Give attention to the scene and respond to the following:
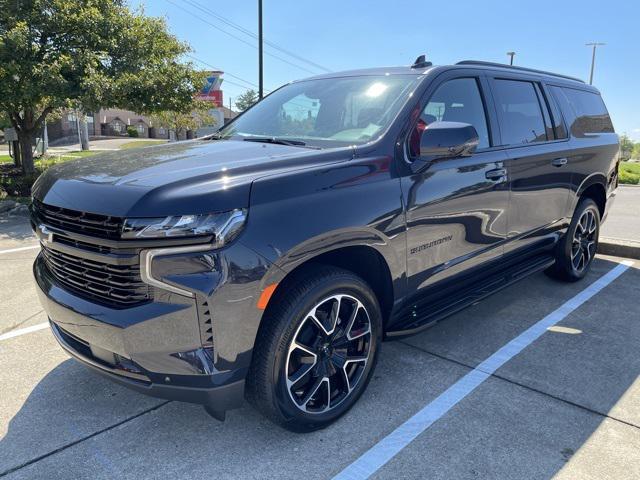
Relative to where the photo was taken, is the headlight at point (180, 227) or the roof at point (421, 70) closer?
the headlight at point (180, 227)

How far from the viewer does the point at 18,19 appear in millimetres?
10078

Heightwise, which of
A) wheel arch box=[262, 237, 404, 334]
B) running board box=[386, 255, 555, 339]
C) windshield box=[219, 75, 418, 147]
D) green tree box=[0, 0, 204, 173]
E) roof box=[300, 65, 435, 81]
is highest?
green tree box=[0, 0, 204, 173]

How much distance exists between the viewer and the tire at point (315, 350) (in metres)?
2.46

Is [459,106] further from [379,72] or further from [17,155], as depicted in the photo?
[17,155]

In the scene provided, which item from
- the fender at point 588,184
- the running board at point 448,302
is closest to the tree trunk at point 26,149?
the running board at point 448,302

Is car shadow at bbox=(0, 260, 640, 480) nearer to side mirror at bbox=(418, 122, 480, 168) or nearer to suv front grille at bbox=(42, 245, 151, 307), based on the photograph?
suv front grille at bbox=(42, 245, 151, 307)

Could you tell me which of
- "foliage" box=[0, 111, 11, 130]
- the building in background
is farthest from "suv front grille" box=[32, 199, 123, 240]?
the building in background

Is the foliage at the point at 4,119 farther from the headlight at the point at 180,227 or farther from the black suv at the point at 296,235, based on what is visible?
the headlight at the point at 180,227

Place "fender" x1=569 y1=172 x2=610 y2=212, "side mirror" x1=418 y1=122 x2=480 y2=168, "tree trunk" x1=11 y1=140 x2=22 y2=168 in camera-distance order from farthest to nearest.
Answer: "tree trunk" x1=11 y1=140 x2=22 y2=168
"fender" x1=569 y1=172 x2=610 y2=212
"side mirror" x1=418 y1=122 x2=480 y2=168

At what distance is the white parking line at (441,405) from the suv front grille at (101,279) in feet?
4.20

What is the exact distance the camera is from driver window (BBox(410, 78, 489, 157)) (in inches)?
127

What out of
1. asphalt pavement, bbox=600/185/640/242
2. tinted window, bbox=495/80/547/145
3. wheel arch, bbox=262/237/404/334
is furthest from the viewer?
asphalt pavement, bbox=600/185/640/242

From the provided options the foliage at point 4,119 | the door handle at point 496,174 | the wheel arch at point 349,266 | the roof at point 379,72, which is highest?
the roof at point 379,72

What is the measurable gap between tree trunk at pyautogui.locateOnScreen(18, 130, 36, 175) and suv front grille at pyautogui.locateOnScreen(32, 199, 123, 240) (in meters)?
10.8
